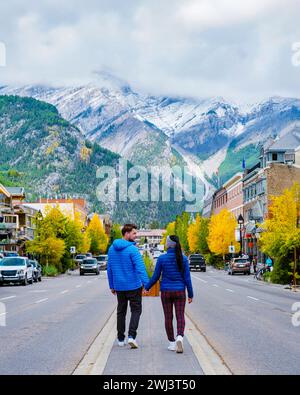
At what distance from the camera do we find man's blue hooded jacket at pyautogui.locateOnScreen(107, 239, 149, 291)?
12195 mm

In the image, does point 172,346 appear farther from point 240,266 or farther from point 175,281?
point 240,266

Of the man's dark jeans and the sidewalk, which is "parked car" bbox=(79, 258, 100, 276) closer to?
the sidewalk

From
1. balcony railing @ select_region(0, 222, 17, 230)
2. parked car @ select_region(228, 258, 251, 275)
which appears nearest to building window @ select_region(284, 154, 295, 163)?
parked car @ select_region(228, 258, 251, 275)

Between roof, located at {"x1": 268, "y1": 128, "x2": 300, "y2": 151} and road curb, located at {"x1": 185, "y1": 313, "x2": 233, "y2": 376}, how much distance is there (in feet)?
234

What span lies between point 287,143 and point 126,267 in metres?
77.7

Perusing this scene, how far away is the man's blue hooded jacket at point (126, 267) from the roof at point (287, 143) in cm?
7405

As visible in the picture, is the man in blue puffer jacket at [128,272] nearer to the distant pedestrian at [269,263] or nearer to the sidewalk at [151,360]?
the sidewalk at [151,360]

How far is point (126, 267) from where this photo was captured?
40.2 feet

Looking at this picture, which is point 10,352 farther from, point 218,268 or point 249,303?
point 218,268

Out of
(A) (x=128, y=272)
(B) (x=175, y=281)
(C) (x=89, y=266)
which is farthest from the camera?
(C) (x=89, y=266)

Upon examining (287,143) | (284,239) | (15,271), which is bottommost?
(15,271)

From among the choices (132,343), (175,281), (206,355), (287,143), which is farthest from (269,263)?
(206,355)

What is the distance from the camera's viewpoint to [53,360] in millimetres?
11234
